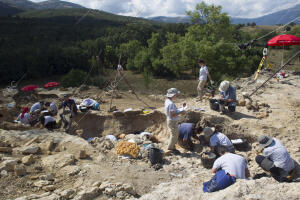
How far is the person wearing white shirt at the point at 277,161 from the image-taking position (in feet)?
14.5

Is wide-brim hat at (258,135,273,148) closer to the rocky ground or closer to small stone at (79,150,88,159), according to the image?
the rocky ground

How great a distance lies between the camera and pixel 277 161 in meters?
4.46

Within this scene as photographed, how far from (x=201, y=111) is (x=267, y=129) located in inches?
78.3

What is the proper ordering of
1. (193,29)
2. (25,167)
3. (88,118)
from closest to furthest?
1. (25,167)
2. (88,118)
3. (193,29)

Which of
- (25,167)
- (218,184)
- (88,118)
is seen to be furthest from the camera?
(88,118)

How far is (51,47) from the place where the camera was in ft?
83.3

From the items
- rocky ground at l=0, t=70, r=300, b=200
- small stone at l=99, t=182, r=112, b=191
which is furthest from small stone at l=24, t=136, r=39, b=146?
small stone at l=99, t=182, r=112, b=191

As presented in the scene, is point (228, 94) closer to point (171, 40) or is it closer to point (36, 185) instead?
point (36, 185)

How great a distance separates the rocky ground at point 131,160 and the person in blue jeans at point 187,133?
1.07ft

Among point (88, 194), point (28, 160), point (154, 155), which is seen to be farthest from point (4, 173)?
point (154, 155)

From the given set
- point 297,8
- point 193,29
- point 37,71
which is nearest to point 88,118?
point 297,8

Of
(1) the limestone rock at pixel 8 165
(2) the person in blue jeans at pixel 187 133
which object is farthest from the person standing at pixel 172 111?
(1) the limestone rock at pixel 8 165

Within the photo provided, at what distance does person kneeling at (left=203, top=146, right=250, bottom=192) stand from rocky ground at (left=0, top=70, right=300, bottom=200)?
0.80 feet

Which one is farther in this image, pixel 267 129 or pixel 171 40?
pixel 171 40
